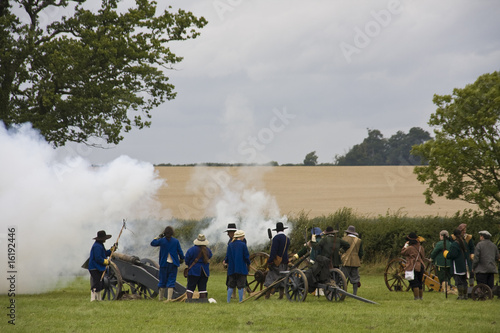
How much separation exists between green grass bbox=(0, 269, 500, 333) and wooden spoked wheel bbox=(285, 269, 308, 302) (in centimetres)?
26

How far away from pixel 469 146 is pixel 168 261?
1358 cm

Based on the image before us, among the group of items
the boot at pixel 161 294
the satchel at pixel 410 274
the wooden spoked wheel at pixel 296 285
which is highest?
the satchel at pixel 410 274

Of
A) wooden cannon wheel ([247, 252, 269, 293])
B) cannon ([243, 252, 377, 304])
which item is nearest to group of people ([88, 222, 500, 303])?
cannon ([243, 252, 377, 304])

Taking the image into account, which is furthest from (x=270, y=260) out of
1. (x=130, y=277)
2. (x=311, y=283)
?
(x=130, y=277)

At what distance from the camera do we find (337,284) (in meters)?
13.9

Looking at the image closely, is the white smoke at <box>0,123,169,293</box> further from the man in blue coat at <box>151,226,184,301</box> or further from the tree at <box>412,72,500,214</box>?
the tree at <box>412,72,500,214</box>

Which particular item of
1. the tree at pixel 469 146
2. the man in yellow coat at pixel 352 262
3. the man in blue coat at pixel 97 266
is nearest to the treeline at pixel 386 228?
the tree at pixel 469 146

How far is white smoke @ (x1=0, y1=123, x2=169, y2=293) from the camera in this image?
15016 mm

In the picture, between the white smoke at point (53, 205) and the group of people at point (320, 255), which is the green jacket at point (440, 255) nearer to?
the group of people at point (320, 255)

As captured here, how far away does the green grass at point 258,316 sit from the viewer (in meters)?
10.1

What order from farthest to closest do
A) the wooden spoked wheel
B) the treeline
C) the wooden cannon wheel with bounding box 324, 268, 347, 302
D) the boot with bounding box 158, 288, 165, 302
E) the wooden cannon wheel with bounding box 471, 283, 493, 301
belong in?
1. the treeline
2. the boot with bounding box 158, 288, 165, 302
3. the wooden cannon wheel with bounding box 471, 283, 493, 301
4. the wooden cannon wheel with bounding box 324, 268, 347, 302
5. the wooden spoked wheel

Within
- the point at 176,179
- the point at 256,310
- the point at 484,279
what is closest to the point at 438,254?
the point at 484,279

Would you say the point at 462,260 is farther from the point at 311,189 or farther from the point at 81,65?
the point at 311,189

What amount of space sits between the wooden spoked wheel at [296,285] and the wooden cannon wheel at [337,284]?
19.8 inches
